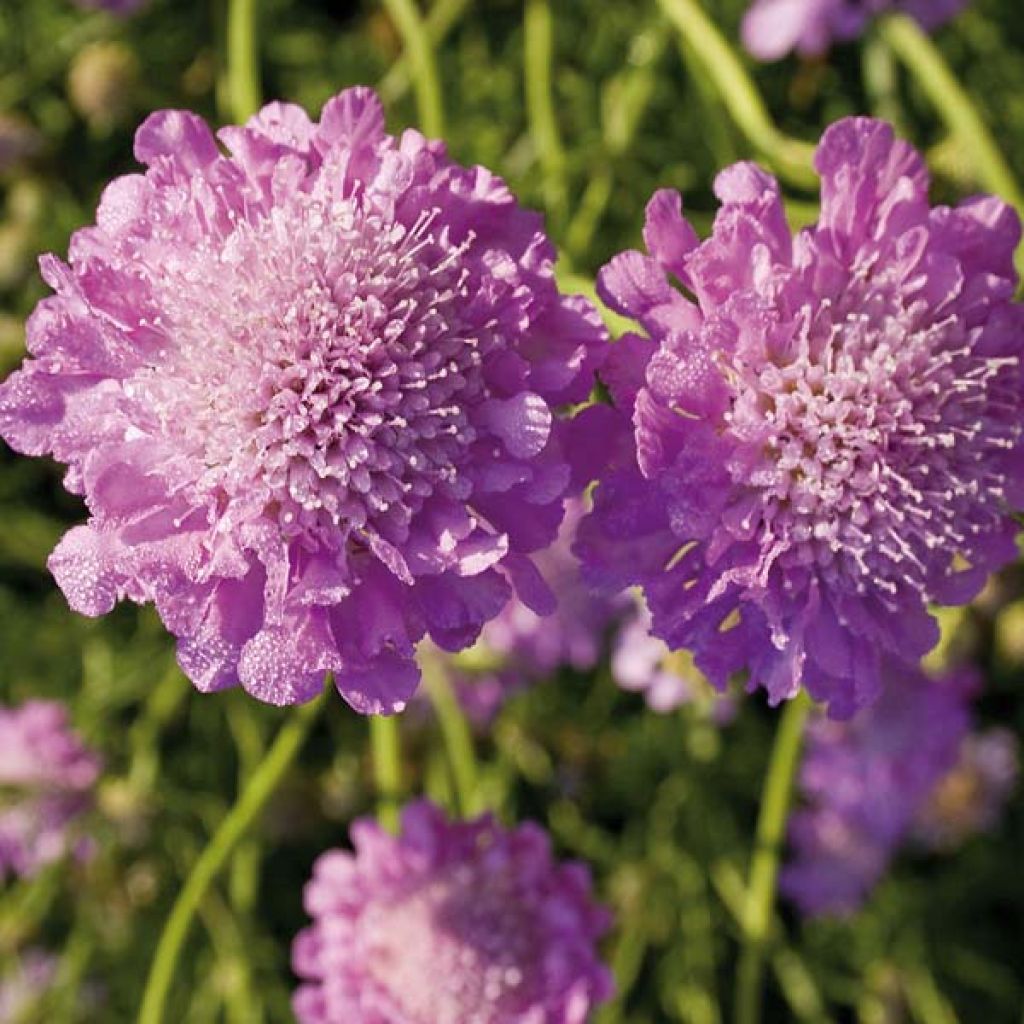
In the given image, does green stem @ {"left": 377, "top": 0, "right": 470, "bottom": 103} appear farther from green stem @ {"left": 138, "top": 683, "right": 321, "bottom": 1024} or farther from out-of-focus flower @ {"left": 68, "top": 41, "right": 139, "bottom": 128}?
green stem @ {"left": 138, "top": 683, "right": 321, "bottom": 1024}

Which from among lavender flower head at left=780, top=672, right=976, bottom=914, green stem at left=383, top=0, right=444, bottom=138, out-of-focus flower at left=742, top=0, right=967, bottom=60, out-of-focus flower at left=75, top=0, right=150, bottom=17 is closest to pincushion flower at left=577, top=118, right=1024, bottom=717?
green stem at left=383, top=0, right=444, bottom=138

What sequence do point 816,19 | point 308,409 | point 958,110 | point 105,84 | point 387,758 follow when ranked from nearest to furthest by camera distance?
point 308,409, point 958,110, point 387,758, point 816,19, point 105,84

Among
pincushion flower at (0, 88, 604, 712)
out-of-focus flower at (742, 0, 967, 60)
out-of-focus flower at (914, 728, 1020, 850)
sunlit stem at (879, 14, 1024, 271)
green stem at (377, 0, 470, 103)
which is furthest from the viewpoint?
out-of-focus flower at (914, 728, 1020, 850)

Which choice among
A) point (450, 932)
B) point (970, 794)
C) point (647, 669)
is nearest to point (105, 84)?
point (647, 669)

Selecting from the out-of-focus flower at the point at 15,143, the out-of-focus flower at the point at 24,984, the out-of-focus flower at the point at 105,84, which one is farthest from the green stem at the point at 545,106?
the out-of-focus flower at the point at 24,984

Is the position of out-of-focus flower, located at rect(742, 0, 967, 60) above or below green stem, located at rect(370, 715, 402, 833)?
above

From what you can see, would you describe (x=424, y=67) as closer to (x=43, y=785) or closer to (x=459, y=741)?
(x=459, y=741)

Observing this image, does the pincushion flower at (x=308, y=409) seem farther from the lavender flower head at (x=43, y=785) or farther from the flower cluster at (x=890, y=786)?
the flower cluster at (x=890, y=786)
